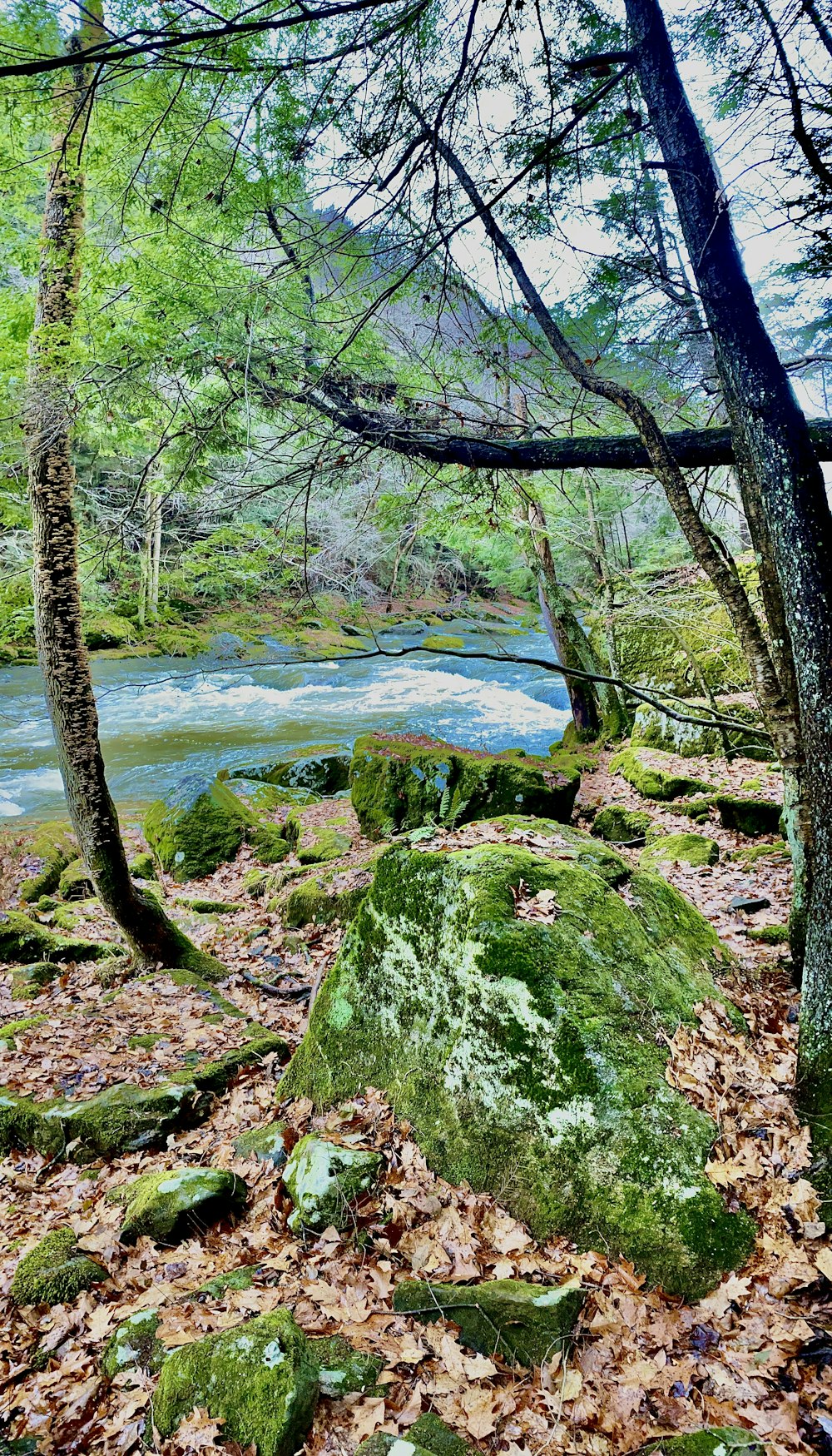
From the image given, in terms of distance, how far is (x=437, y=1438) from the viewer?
2219mm

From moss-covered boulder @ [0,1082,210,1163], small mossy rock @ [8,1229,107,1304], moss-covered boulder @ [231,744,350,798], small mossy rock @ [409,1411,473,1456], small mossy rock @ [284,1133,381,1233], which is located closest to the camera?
small mossy rock @ [409,1411,473,1456]

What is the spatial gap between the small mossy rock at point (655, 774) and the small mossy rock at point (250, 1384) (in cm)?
884

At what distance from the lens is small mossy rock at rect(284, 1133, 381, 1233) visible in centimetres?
320

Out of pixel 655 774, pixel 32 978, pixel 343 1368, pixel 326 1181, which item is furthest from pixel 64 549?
pixel 655 774

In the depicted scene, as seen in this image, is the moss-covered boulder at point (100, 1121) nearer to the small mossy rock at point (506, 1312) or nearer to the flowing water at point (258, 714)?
the small mossy rock at point (506, 1312)

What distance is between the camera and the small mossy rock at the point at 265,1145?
3.76 m

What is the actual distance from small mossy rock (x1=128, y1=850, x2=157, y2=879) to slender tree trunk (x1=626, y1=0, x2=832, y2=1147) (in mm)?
9317

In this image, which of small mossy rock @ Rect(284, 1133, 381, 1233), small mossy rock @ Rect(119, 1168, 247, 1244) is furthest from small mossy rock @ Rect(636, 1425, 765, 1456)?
small mossy rock @ Rect(119, 1168, 247, 1244)

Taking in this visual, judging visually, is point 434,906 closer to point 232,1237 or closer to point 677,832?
point 232,1237

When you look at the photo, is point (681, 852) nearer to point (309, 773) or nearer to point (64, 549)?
point (64, 549)

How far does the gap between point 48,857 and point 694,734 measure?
11237 mm

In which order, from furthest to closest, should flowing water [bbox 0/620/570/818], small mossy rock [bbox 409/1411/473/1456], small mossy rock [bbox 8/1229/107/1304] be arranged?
1. flowing water [bbox 0/620/570/818]
2. small mossy rock [bbox 8/1229/107/1304]
3. small mossy rock [bbox 409/1411/473/1456]

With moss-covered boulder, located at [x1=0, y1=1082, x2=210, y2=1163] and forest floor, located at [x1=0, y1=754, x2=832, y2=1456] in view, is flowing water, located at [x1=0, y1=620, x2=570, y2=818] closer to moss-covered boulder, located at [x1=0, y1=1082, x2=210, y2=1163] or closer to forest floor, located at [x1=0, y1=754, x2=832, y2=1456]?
moss-covered boulder, located at [x1=0, y1=1082, x2=210, y2=1163]

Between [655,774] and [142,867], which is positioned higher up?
[655,774]
